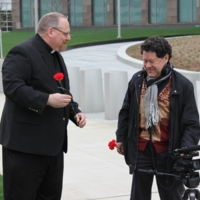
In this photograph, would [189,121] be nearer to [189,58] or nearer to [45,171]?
[45,171]

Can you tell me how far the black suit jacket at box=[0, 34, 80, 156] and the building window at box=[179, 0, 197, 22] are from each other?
136 feet

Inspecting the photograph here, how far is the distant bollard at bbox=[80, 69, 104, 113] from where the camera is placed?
1369cm

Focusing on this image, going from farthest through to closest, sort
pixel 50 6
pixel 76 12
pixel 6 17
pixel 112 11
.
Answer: pixel 6 17, pixel 50 6, pixel 76 12, pixel 112 11

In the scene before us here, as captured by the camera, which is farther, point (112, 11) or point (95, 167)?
point (112, 11)

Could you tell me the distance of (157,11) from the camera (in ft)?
154

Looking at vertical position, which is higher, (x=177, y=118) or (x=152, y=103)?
(x=152, y=103)

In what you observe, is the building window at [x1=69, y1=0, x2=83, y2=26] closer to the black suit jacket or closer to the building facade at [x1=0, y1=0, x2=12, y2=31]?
the building facade at [x1=0, y1=0, x2=12, y2=31]

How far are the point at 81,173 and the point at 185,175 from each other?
14.0 feet

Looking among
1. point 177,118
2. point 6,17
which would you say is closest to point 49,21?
point 177,118

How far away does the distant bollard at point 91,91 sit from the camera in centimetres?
1369

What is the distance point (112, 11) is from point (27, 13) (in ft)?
38.8

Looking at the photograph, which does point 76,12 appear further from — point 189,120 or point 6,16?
point 189,120

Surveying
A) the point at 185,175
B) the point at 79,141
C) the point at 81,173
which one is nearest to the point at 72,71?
the point at 79,141

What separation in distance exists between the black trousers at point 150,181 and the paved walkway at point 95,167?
197 cm
